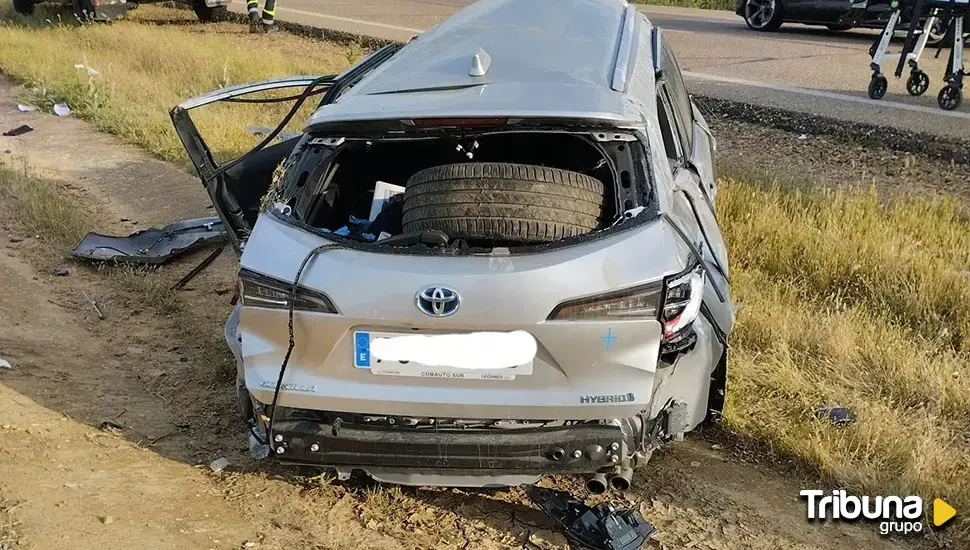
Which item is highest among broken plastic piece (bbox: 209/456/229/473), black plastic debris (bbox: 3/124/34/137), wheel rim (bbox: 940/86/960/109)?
wheel rim (bbox: 940/86/960/109)

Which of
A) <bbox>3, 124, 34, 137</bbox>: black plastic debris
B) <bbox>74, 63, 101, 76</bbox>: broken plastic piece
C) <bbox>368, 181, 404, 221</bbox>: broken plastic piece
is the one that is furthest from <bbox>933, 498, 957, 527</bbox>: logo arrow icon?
<bbox>74, 63, 101, 76</bbox>: broken plastic piece

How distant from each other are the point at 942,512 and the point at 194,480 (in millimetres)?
2735

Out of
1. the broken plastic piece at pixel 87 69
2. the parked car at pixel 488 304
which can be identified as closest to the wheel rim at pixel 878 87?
the parked car at pixel 488 304

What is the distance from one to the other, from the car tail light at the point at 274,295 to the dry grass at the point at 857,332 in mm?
1894

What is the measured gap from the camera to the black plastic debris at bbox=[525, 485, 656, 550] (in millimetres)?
2844

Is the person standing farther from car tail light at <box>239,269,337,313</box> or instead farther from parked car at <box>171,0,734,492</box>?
car tail light at <box>239,269,337,313</box>

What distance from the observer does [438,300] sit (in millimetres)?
2586

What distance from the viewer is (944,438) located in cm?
339

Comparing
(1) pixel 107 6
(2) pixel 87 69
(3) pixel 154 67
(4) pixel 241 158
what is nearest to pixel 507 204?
(4) pixel 241 158

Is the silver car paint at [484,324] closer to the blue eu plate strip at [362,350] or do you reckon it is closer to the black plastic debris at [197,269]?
the blue eu plate strip at [362,350]

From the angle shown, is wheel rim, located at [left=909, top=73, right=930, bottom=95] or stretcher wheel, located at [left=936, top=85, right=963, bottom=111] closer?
stretcher wheel, located at [left=936, top=85, right=963, bottom=111]

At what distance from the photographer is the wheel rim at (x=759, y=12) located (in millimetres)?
13047

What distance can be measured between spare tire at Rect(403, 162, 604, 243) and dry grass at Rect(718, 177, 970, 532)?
4.24 feet

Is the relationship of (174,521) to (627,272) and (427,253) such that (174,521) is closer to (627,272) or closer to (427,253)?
(427,253)
